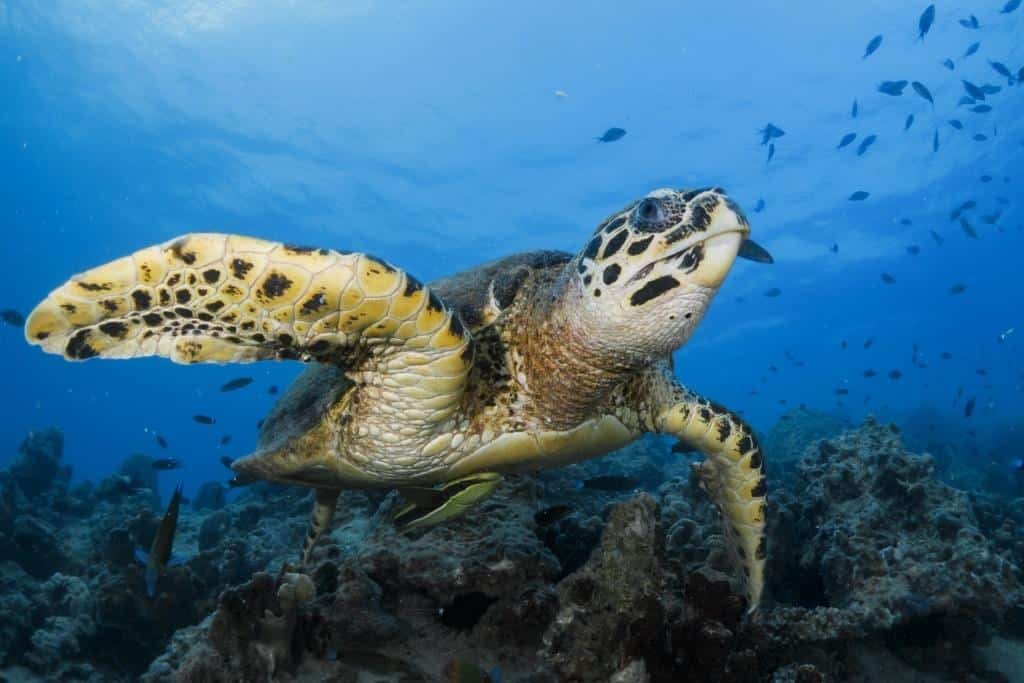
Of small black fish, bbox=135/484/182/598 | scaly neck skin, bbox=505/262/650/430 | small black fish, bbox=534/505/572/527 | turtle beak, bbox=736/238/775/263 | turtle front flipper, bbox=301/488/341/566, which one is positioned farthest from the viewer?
turtle front flipper, bbox=301/488/341/566

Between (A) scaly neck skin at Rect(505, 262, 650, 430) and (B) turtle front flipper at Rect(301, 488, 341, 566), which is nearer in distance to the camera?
(A) scaly neck skin at Rect(505, 262, 650, 430)

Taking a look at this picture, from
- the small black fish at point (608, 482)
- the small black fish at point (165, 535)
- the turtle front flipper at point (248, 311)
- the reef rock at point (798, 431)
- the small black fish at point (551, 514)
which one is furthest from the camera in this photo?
the reef rock at point (798, 431)

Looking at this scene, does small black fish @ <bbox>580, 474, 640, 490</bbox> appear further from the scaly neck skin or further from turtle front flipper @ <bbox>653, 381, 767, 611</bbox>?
the scaly neck skin

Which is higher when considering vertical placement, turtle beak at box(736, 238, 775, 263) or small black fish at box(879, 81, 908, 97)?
small black fish at box(879, 81, 908, 97)

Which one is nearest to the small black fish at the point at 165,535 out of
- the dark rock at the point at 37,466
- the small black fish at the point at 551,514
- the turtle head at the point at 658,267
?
the small black fish at the point at 551,514

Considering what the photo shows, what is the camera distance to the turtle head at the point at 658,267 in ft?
7.73

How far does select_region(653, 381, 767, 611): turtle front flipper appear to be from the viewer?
3.73 m

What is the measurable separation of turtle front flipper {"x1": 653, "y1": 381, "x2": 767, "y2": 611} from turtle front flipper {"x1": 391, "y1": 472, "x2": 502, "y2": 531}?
1313 mm

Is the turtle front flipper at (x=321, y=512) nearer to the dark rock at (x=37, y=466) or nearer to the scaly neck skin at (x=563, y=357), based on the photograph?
the scaly neck skin at (x=563, y=357)

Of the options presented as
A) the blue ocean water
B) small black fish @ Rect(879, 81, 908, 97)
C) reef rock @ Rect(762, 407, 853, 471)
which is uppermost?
the blue ocean water

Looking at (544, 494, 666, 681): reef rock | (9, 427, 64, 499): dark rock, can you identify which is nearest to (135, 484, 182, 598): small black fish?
(544, 494, 666, 681): reef rock

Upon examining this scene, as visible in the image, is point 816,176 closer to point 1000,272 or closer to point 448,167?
point 448,167

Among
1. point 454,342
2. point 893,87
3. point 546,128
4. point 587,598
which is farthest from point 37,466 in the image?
point 546,128

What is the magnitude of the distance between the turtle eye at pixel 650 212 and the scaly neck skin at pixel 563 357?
476 mm
